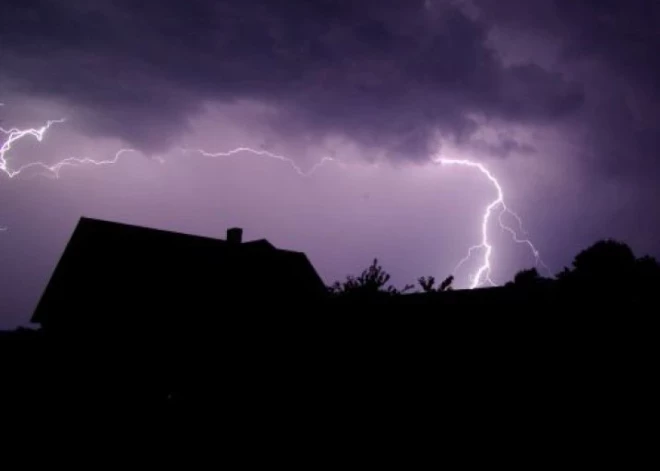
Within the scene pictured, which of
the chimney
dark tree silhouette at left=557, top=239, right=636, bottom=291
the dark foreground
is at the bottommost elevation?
the dark foreground

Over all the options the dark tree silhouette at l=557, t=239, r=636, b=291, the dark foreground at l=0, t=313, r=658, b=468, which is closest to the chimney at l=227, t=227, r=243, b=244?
the dark foreground at l=0, t=313, r=658, b=468

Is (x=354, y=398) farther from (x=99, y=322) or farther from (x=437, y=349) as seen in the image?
(x=99, y=322)

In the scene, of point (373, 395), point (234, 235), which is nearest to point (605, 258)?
point (234, 235)

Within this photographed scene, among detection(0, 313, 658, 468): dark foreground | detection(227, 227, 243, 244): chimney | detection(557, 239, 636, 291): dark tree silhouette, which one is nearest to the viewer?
detection(0, 313, 658, 468): dark foreground

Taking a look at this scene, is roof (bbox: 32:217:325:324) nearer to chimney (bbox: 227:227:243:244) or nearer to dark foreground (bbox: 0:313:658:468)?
chimney (bbox: 227:227:243:244)

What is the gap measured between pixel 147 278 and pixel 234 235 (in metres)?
5.69

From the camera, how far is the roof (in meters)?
16.9

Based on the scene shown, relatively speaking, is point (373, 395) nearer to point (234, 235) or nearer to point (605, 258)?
point (234, 235)

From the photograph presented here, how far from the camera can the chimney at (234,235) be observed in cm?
2223

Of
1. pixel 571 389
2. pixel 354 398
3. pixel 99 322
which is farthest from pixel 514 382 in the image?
pixel 99 322

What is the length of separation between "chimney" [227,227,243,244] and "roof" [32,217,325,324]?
149cm

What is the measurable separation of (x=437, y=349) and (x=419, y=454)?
1.92 m

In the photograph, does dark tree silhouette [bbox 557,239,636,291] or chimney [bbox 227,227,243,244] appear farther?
dark tree silhouette [bbox 557,239,636,291]

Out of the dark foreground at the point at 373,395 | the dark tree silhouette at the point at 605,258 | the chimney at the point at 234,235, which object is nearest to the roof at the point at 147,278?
the chimney at the point at 234,235
